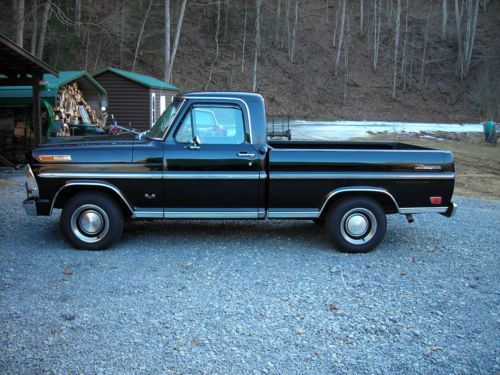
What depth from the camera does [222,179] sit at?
22.7 ft

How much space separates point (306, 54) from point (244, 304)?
55806 mm

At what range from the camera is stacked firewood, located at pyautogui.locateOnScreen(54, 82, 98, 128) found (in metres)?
18.5

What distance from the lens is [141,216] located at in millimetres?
6973

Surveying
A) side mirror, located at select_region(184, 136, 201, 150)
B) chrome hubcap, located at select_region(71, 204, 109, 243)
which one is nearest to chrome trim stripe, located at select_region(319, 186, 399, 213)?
side mirror, located at select_region(184, 136, 201, 150)

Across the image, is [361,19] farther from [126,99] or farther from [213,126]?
[213,126]

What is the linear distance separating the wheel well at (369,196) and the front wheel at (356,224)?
0.18ft

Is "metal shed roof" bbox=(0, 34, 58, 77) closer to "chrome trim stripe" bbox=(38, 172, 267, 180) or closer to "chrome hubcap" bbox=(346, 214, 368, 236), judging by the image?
"chrome trim stripe" bbox=(38, 172, 267, 180)

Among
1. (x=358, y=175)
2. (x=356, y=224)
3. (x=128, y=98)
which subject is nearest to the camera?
(x=358, y=175)

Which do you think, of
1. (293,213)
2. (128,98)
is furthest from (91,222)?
(128,98)

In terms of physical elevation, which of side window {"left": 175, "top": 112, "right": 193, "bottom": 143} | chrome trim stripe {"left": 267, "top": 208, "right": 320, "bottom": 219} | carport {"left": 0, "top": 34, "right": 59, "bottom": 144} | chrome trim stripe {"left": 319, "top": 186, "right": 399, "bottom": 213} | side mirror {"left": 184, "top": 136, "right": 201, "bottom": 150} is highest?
carport {"left": 0, "top": 34, "right": 59, "bottom": 144}

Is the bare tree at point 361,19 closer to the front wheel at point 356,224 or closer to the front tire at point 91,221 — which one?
the front wheel at point 356,224

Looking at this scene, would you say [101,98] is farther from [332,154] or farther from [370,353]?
[370,353]

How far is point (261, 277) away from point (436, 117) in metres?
46.7

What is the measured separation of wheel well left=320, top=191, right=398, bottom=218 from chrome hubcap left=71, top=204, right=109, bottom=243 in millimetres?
2860
